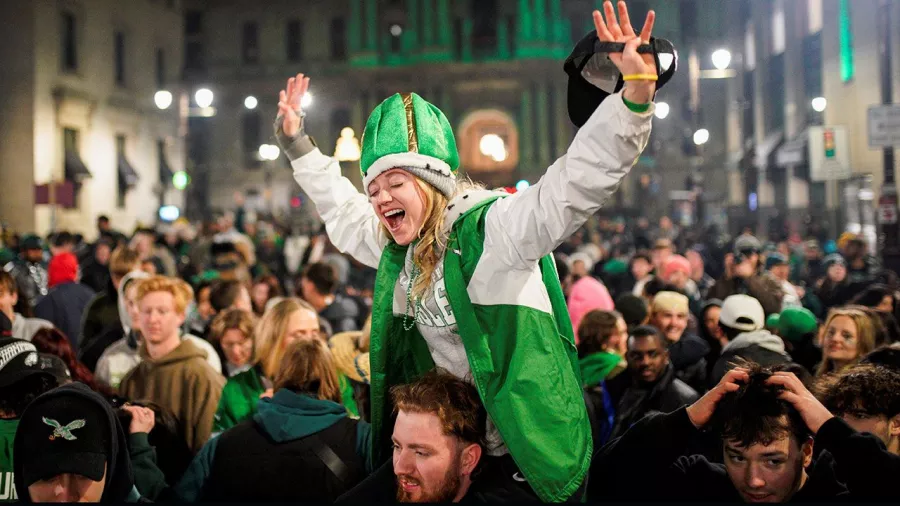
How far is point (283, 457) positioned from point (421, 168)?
168 centimetres

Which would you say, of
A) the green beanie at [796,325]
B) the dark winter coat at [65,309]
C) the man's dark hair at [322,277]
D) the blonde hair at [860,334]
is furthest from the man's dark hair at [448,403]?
the dark winter coat at [65,309]

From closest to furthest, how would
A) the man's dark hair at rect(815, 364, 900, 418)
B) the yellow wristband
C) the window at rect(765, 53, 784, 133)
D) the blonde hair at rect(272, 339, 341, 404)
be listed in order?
the yellow wristband
the man's dark hair at rect(815, 364, 900, 418)
the blonde hair at rect(272, 339, 341, 404)
the window at rect(765, 53, 784, 133)

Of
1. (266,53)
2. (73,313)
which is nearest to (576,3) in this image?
(266,53)

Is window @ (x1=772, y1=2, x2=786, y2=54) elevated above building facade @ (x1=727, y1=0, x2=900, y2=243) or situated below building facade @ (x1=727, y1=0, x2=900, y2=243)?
above

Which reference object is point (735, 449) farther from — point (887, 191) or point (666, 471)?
point (887, 191)

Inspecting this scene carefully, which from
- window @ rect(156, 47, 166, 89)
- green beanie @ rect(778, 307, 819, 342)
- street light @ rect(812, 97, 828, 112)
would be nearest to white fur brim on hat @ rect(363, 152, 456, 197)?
green beanie @ rect(778, 307, 819, 342)

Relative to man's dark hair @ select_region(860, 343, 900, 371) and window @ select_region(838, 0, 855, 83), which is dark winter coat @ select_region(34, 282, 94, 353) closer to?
man's dark hair @ select_region(860, 343, 900, 371)

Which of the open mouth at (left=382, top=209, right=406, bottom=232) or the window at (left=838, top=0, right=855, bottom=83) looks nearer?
the open mouth at (left=382, top=209, right=406, bottom=232)

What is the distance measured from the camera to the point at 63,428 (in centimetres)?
A: 334

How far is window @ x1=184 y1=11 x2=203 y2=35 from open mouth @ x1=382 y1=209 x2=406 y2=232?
192 feet

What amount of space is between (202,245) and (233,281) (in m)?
8.35

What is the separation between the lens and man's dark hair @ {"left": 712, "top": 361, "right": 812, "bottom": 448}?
10.4 ft

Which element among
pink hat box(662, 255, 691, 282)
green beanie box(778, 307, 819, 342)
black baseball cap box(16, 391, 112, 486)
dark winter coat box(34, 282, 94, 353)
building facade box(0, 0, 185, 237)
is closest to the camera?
black baseball cap box(16, 391, 112, 486)

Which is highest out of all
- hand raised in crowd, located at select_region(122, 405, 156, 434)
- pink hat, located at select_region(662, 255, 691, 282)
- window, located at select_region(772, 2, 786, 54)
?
window, located at select_region(772, 2, 786, 54)
